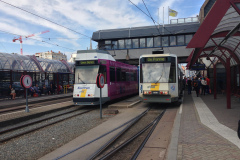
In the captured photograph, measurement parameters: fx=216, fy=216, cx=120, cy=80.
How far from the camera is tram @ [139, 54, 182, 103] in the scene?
12078 mm

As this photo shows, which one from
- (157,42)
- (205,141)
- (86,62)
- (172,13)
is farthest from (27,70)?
(172,13)

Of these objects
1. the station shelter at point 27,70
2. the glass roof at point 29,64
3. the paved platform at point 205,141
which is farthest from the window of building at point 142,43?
the paved platform at point 205,141

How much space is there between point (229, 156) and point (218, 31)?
24.5 ft

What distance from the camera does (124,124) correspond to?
28.2 ft

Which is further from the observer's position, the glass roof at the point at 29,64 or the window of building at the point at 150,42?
the window of building at the point at 150,42

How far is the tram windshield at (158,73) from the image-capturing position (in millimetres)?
12250

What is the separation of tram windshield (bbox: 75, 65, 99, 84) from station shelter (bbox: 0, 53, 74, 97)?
26.3 ft

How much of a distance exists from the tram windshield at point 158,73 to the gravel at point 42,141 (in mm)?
4572

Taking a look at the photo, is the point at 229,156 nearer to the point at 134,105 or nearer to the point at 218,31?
the point at 218,31

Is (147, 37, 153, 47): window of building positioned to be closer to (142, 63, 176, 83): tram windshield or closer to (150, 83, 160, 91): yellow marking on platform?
(142, 63, 176, 83): tram windshield

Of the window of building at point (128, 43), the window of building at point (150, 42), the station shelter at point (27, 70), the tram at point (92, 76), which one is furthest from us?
the window of building at point (128, 43)

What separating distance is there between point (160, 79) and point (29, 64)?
13.5 m

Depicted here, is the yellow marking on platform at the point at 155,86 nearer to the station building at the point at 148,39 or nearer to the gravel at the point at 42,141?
the gravel at the point at 42,141

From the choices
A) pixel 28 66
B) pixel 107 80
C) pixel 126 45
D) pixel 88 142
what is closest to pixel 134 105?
pixel 107 80
